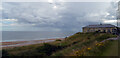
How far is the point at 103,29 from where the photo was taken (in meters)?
26.0

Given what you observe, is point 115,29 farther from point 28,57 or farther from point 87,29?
point 28,57

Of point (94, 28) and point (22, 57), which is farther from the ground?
point (94, 28)

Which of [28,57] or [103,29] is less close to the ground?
[103,29]

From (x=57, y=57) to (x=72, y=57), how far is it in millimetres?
1675

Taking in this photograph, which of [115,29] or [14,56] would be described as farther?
[115,29]

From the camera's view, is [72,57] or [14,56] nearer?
[72,57]

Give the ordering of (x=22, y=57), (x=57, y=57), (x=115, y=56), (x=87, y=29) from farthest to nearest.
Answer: (x=87, y=29) < (x=22, y=57) < (x=57, y=57) < (x=115, y=56)

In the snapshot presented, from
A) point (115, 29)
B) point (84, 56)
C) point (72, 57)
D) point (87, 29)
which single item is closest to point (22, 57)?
point (72, 57)

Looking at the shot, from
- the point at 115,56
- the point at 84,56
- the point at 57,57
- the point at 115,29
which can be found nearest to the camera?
the point at 115,56

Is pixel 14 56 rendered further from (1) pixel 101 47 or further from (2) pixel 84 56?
(1) pixel 101 47

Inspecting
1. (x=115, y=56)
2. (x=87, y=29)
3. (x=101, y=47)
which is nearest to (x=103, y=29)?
(x=87, y=29)

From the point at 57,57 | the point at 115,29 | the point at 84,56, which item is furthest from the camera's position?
the point at 115,29

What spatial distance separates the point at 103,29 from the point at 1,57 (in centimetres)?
2606

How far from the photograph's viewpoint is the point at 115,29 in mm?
25438
